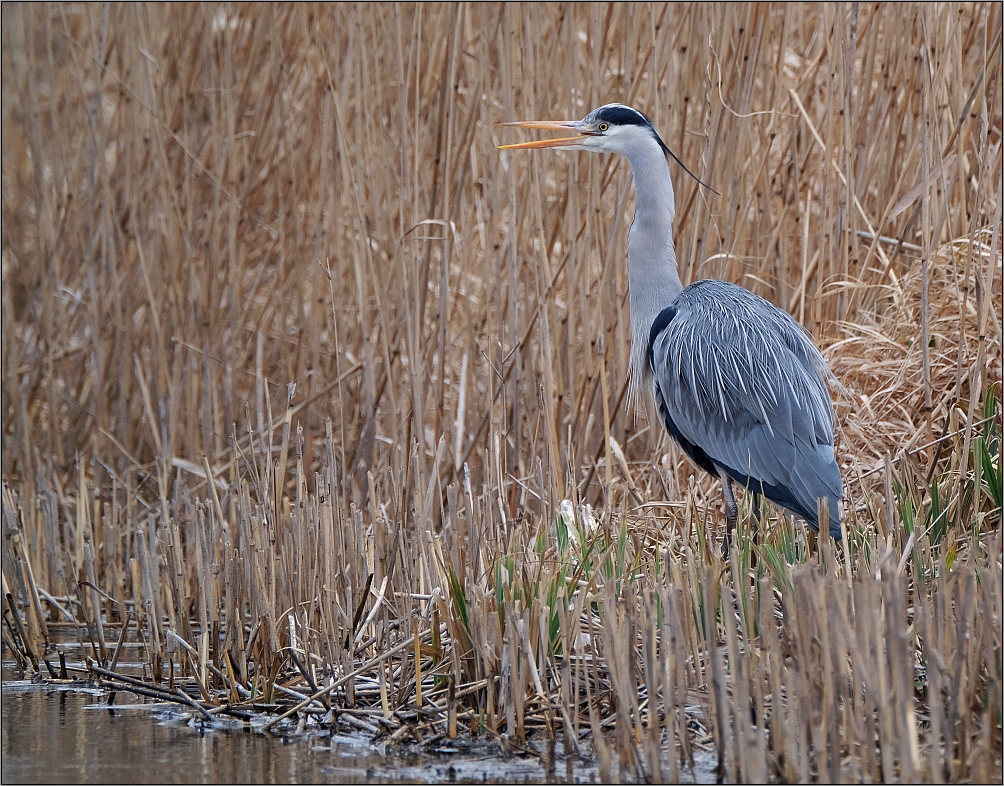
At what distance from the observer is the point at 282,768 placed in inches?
103

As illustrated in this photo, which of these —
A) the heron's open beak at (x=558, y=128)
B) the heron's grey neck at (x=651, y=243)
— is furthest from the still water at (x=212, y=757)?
the heron's open beak at (x=558, y=128)

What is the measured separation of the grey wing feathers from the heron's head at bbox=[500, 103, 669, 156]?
0.52m

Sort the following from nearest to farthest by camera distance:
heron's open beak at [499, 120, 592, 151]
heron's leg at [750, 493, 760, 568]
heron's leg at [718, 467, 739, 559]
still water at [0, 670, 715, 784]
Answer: still water at [0, 670, 715, 784], heron's leg at [750, 493, 760, 568], heron's leg at [718, 467, 739, 559], heron's open beak at [499, 120, 592, 151]

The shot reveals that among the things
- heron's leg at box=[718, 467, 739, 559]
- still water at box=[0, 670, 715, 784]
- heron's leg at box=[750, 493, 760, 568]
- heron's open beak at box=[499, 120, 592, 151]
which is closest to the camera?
still water at box=[0, 670, 715, 784]

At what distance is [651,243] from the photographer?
405 cm

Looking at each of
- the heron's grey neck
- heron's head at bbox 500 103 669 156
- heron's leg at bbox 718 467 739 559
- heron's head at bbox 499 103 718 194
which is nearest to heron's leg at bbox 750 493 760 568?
heron's leg at bbox 718 467 739 559

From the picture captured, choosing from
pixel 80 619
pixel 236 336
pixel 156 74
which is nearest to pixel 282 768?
pixel 80 619

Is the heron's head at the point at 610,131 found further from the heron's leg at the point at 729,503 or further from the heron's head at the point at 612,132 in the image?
the heron's leg at the point at 729,503

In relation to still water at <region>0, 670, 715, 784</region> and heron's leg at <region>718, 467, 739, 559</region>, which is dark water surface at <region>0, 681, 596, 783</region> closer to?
still water at <region>0, 670, 715, 784</region>

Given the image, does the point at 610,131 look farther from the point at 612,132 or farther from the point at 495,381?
the point at 495,381

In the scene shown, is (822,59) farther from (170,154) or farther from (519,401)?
(170,154)

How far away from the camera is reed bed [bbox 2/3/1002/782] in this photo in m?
2.52

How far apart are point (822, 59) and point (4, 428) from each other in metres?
3.68

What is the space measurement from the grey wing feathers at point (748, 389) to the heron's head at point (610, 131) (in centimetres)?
52
